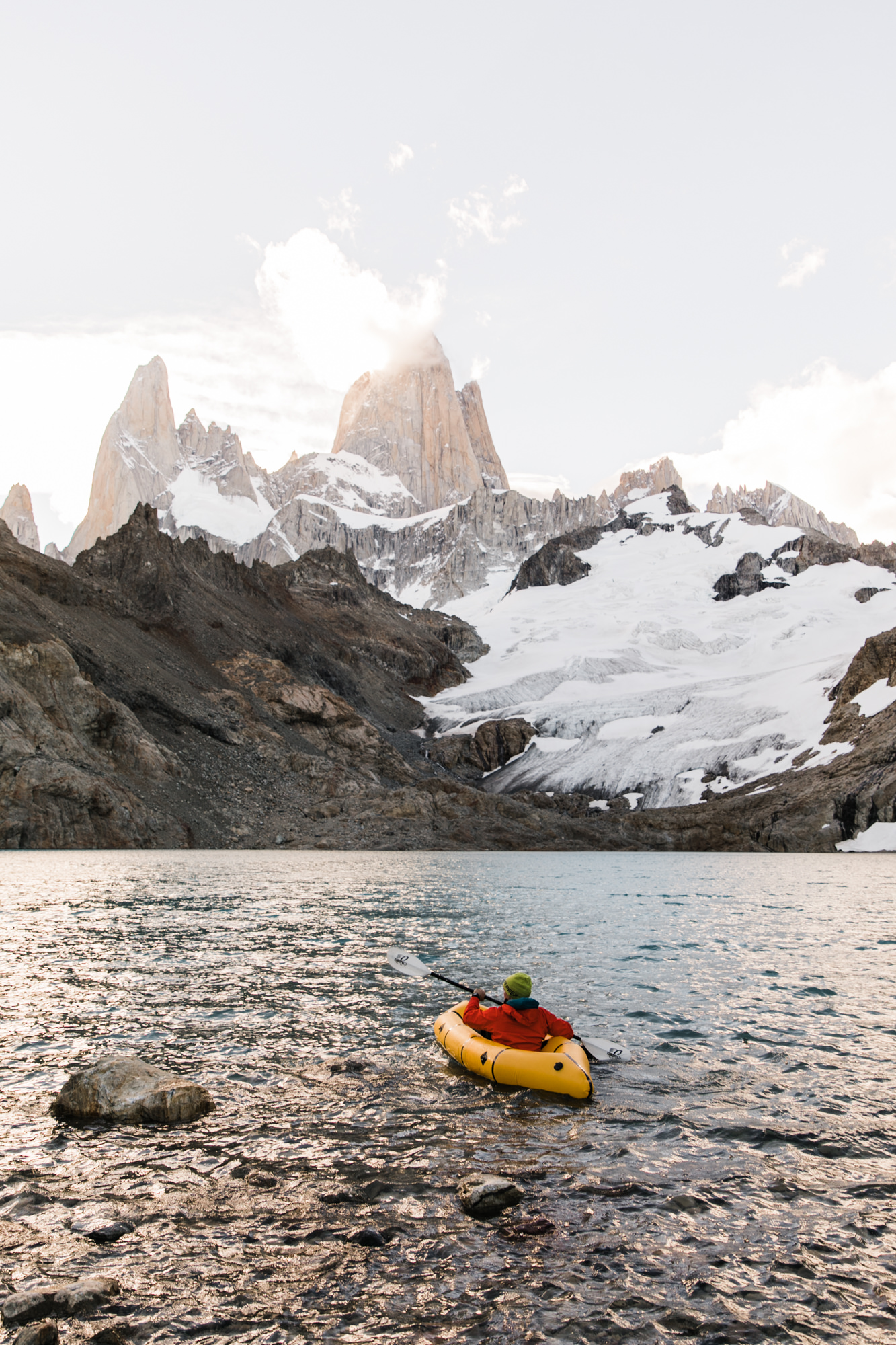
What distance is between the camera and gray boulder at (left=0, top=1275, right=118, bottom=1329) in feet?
19.8

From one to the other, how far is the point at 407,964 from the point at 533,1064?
7.32 m

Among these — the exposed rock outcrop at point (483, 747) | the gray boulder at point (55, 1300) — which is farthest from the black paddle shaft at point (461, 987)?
the exposed rock outcrop at point (483, 747)

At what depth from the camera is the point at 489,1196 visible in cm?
808

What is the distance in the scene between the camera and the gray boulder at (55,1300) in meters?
6.03

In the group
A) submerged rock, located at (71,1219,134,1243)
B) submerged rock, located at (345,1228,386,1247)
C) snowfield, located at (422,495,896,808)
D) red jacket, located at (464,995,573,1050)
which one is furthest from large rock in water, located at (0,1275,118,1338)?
snowfield, located at (422,495,896,808)

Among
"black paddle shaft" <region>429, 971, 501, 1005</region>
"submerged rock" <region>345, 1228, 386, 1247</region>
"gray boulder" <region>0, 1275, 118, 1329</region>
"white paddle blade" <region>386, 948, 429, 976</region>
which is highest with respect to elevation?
"black paddle shaft" <region>429, 971, 501, 1005</region>

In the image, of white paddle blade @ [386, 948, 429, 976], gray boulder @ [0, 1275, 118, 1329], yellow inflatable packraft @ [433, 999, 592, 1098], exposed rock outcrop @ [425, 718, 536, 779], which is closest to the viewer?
gray boulder @ [0, 1275, 118, 1329]

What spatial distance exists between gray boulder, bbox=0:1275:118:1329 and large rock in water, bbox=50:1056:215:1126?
391 cm

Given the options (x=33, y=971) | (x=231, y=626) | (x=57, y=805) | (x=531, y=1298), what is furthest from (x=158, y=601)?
(x=531, y=1298)

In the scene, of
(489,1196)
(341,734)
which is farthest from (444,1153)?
(341,734)

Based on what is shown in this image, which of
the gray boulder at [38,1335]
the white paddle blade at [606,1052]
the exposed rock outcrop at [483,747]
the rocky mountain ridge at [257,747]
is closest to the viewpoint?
the gray boulder at [38,1335]

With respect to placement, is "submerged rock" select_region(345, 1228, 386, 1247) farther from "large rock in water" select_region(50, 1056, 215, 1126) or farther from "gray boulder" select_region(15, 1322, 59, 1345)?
"large rock in water" select_region(50, 1056, 215, 1126)

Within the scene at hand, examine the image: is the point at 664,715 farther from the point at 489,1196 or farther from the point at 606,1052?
the point at 489,1196

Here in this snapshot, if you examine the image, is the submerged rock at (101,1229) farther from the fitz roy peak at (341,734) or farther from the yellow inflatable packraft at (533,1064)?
the fitz roy peak at (341,734)
